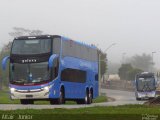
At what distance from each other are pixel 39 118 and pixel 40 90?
15.5 metres

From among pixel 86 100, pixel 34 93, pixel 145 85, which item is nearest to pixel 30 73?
pixel 34 93

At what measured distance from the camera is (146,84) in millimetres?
57375

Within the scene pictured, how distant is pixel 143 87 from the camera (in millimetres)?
57500

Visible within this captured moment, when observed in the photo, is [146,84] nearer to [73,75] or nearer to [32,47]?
[73,75]

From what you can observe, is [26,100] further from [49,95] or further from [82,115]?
[82,115]

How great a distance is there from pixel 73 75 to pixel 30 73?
3.72m

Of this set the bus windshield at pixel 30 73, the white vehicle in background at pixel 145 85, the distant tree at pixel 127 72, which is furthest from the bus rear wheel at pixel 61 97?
the distant tree at pixel 127 72

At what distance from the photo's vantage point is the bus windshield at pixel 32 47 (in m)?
28.8

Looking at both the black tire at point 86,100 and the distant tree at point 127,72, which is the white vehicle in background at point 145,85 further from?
the distant tree at point 127,72

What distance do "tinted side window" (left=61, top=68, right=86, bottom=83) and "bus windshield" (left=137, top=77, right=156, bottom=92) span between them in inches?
971

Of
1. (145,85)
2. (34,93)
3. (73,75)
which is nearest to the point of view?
(34,93)

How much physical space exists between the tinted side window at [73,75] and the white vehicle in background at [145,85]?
2466 cm

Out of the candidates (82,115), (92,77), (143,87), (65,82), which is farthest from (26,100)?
(143,87)

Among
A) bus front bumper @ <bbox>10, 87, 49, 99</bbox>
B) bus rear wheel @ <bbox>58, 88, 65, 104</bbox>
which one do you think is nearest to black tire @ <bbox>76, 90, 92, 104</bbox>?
bus rear wheel @ <bbox>58, 88, 65, 104</bbox>
